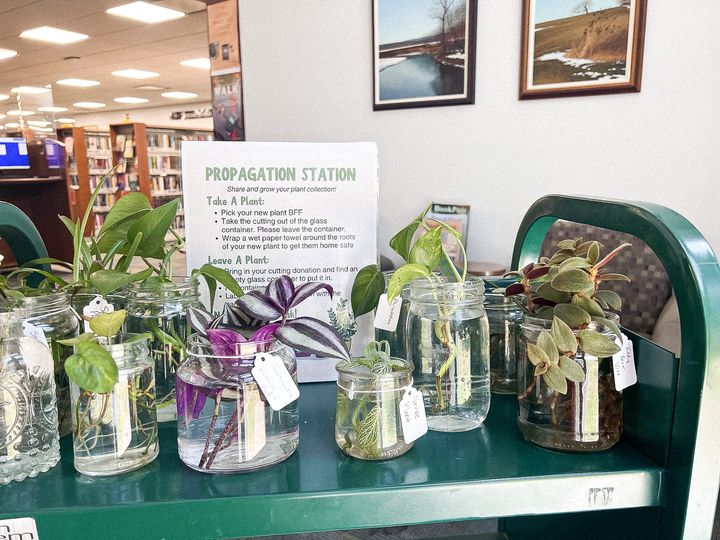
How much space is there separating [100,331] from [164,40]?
6.49 metres

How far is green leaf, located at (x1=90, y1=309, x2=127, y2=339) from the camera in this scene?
0.58m

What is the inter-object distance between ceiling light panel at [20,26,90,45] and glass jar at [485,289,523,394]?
6.43m

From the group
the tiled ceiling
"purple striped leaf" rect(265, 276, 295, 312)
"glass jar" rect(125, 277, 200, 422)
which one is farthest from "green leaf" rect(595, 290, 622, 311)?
the tiled ceiling

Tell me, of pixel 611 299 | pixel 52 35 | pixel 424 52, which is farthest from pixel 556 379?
pixel 52 35

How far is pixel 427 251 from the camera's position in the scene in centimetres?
72

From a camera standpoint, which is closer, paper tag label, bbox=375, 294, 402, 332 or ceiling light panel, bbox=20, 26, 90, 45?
paper tag label, bbox=375, 294, 402, 332

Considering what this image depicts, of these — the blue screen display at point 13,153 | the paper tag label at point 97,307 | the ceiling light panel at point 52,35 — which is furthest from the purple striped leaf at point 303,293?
the ceiling light panel at point 52,35

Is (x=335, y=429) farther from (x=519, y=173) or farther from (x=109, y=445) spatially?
(x=519, y=173)

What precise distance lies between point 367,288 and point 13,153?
19.8 ft

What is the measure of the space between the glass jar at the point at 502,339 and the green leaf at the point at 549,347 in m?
0.17

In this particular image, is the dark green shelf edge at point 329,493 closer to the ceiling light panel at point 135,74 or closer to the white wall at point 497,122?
the white wall at point 497,122

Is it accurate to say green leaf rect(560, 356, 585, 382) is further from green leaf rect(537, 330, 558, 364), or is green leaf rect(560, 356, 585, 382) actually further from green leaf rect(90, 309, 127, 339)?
green leaf rect(90, 309, 127, 339)

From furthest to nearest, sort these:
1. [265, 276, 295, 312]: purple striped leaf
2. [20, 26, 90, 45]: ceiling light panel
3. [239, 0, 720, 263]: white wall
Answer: [20, 26, 90, 45]: ceiling light panel
[239, 0, 720, 263]: white wall
[265, 276, 295, 312]: purple striped leaf

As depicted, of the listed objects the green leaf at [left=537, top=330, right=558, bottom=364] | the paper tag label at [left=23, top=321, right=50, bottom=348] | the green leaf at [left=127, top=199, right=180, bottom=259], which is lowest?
the green leaf at [left=537, top=330, right=558, bottom=364]
